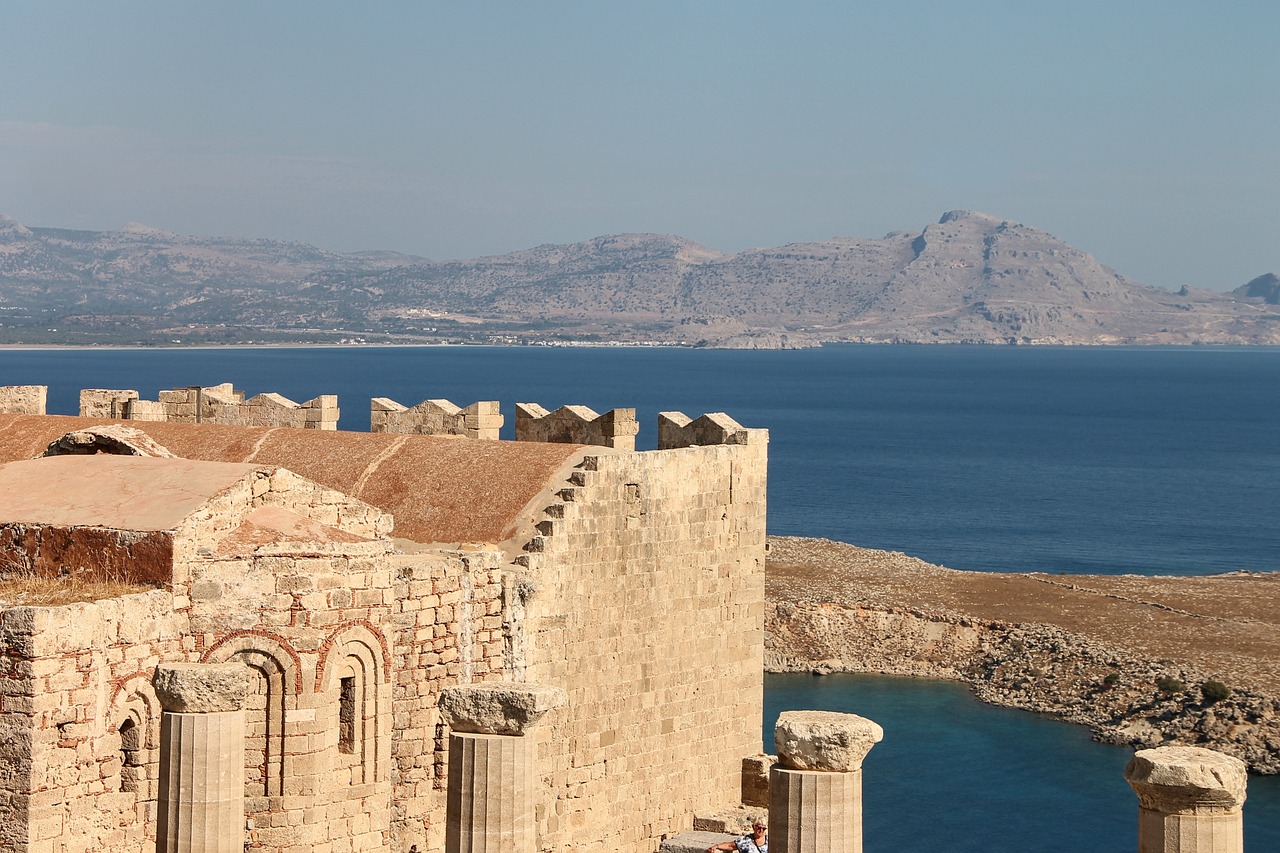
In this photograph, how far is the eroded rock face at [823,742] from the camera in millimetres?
11547

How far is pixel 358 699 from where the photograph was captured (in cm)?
1538

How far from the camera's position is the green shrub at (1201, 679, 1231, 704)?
46.4 metres

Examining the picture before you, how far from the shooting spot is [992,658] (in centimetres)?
5375

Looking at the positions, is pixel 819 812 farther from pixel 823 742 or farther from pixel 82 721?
pixel 82 721

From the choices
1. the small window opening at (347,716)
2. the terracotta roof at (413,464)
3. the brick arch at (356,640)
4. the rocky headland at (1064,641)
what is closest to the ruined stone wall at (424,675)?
the brick arch at (356,640)

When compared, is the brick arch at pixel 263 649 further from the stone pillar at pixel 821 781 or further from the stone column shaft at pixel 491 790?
the stone pillar at pixel 821 781

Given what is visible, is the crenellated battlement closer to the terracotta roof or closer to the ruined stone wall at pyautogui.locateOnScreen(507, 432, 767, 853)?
the ruined stone wall at pyautogui.locateOnScreen(507, 432, 767, 853)

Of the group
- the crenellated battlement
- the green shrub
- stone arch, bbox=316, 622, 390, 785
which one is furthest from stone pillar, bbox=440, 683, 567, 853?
the green shrub

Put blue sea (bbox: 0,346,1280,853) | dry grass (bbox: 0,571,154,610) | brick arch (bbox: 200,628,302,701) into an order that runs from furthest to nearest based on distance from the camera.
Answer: blue sea (bbox: 0,346,1280,853) < brick arch (bbox: 200,628,302,701) < dry grass (bbox: 0,571,154,610)

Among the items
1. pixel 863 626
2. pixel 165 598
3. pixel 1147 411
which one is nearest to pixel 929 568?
pixel 863 626

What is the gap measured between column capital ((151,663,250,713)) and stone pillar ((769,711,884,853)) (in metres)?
3.59

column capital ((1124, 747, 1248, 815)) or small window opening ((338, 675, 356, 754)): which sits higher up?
column capital ((1124, 747, 1248, 815))

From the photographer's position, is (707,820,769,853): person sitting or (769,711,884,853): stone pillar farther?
(707,820,769,853): person sitting

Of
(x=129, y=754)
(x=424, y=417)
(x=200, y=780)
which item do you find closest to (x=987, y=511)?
(x=424, y=417)
